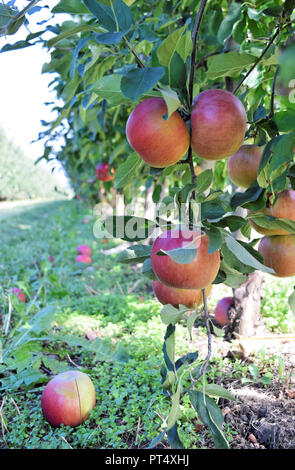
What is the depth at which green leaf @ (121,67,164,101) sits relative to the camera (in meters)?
0.52

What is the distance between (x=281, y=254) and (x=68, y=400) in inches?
35.8

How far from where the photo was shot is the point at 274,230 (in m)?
0.72

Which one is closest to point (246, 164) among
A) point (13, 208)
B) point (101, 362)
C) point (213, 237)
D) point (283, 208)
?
point (283, 208)

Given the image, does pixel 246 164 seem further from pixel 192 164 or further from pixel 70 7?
pixel 70 7

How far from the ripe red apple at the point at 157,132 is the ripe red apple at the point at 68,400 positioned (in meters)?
0.97

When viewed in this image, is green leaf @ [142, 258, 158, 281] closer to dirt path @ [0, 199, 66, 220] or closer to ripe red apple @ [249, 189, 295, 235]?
ripe red apple @ [249, 189, 295, 235]

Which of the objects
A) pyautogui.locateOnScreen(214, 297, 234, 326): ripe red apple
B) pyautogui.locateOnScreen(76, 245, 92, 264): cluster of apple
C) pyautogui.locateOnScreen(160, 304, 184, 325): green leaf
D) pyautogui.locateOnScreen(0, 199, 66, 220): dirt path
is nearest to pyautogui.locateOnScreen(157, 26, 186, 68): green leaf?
pyautogui.locateOnScreen(160, 304, 184, 325): green leaf

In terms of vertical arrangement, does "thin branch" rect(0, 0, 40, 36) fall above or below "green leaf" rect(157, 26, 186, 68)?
above

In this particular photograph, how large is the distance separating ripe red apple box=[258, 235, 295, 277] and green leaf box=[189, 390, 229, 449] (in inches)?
11.2

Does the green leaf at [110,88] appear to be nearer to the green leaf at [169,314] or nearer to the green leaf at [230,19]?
the green leaf at [169,314]

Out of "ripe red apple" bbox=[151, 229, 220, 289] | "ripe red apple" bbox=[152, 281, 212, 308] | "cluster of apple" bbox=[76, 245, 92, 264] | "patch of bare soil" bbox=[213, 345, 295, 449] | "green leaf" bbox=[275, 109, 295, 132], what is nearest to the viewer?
"green leaf" bbox=[275, 109, 295, 132]

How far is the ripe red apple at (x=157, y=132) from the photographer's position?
0.59 meters

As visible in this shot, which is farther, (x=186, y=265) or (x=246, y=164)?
(x=246, y=164)

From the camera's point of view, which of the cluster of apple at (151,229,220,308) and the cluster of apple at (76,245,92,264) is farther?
the cluster of apple at (76,245,92,264)
